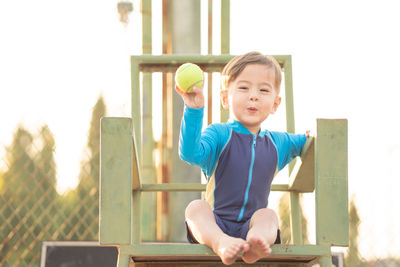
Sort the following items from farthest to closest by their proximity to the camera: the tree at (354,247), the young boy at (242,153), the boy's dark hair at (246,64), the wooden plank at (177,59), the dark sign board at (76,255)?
the tree at (354,247) → the dark sign board at (76,255) → the wooden plank at (177,59) → the boy's dark hair at (246,64) → the young boy at (242,153)

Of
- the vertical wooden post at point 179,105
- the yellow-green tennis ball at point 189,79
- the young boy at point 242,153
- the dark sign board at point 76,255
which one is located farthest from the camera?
the dark sign board at point 76,255

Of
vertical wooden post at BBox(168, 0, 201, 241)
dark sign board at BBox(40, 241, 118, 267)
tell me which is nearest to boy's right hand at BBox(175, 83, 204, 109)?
vertical wooden post at BBox(168, 0, 201, 241)

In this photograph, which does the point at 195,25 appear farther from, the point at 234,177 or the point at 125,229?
the point at 125,229

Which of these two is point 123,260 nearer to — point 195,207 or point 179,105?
point 195,207

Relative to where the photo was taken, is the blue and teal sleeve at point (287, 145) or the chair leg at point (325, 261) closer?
the chair leg at point (325, 261)

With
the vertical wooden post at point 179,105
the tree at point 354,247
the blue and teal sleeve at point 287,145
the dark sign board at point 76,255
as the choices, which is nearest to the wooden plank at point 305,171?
the blue and teal sleeve at point 287,145

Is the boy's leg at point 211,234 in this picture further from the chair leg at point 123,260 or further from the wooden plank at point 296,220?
the wooden plank at point 296,220

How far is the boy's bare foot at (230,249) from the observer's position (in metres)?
1.21

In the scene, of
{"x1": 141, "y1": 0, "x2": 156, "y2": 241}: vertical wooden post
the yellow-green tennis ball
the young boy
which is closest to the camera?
the yellow-green tennis ball

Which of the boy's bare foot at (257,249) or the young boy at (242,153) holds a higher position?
the young boy at (242,153)

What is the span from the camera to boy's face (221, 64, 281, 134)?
1.52 m

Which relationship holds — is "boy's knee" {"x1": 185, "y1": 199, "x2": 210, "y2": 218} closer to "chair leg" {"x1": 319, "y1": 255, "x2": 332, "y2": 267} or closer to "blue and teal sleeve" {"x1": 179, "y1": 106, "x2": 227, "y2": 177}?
"blue and teal sleeve" {"x1": 179, "y1": 106, "x2": 227, "y2": 177}

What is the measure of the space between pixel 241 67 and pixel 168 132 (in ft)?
2.78

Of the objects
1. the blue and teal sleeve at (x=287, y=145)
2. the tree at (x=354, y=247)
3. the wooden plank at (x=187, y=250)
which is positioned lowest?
the tree at (x=354, y=247)
